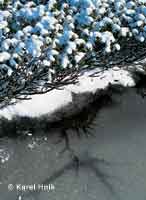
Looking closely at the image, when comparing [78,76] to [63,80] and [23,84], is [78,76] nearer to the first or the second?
[63,80]

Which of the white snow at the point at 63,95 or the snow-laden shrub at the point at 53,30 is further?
the white snow at the point at 63,95

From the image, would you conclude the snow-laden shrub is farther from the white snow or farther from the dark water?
the dark water

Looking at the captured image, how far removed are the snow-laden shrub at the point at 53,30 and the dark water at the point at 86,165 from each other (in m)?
0.80

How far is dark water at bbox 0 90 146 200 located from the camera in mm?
4332

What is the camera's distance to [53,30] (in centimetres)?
484

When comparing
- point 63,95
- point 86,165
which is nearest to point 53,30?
point 63,95

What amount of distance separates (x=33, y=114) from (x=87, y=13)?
4.36 feet

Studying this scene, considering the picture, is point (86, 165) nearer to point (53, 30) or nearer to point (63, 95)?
point (63, 95)

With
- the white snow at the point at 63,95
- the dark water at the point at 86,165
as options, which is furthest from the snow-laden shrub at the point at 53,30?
the dark water at the point at 86,165

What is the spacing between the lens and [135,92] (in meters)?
6.05

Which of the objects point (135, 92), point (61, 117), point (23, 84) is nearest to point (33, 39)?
point (23, 84)

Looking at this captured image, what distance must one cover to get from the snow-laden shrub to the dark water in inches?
31.5

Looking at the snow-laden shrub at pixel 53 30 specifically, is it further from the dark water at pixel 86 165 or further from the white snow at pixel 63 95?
the dark water at pixel 86 165

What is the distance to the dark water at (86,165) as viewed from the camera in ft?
14.2
